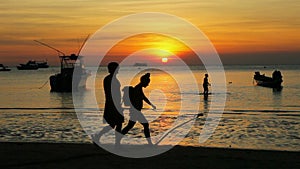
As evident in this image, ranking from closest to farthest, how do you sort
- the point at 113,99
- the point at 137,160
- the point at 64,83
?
the point at 137,160 < the point at 113,99 < the point at 64,83

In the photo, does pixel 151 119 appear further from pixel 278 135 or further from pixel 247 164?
pixel 247 164

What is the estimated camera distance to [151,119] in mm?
22328

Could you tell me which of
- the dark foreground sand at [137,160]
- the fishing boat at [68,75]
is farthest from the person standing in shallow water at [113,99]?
the fishing boat at [68,75]

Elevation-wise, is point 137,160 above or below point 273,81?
above

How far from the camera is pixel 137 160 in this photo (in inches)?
344

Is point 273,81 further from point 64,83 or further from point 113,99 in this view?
point 113,99

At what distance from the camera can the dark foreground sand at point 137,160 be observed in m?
8.21

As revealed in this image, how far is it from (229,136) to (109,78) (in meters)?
7.08

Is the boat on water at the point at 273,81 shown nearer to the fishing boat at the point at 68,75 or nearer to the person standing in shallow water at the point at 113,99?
the fishing boat at the point at 68,75

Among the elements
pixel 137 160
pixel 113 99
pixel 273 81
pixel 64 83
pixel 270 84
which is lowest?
pixel 64 83

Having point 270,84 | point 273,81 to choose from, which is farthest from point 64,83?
point 273,81

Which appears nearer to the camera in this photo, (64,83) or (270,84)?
(64,83)

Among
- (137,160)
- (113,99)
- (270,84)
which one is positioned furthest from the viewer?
(270,84)

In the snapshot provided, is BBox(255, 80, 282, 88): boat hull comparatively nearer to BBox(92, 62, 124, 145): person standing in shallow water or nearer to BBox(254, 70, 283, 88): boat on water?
BBox(254, 70, 283, 88): boat on water
